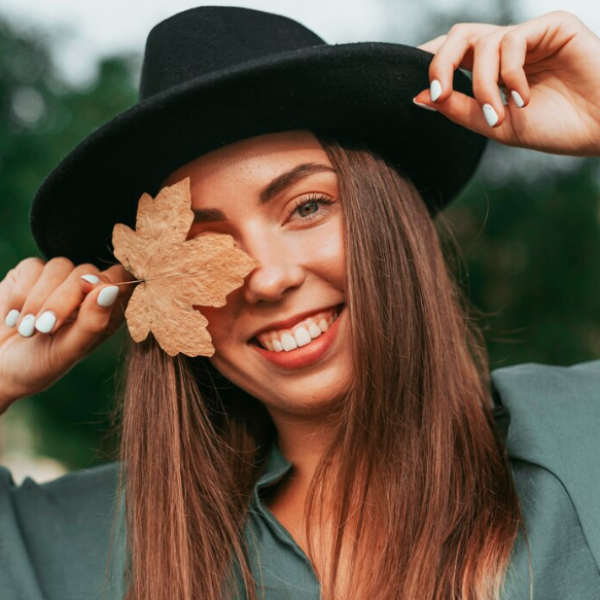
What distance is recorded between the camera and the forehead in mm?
1747

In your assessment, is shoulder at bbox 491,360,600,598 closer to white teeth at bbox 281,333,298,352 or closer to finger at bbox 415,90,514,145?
white teeth at bbox 281,333,298,352

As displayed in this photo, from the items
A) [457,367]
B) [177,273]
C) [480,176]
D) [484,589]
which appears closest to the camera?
[484,589]

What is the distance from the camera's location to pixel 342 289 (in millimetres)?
1812

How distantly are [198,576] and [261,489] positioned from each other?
1.00ft

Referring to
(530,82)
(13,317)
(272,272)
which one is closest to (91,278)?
(13,317)

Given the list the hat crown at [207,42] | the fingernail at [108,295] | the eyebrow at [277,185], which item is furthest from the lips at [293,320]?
the hat crown at [207,42]

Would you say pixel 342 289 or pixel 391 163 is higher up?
pixel 391 163

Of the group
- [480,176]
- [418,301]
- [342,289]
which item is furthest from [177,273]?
[480,176]

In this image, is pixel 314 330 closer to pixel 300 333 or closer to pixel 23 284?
pixel 300 333

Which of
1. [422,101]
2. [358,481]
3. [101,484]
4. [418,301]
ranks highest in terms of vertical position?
[422,101]

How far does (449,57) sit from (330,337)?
0.72 metres

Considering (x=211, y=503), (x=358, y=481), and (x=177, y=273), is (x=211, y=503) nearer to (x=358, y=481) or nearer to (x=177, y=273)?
(x=358, y=481)

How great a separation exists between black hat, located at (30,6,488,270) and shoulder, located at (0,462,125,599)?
0.79 metres

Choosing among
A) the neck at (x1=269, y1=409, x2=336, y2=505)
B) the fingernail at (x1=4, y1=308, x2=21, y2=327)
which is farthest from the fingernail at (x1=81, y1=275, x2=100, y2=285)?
the neck at (x1=269, y1=409, x2=336, y2=505)
